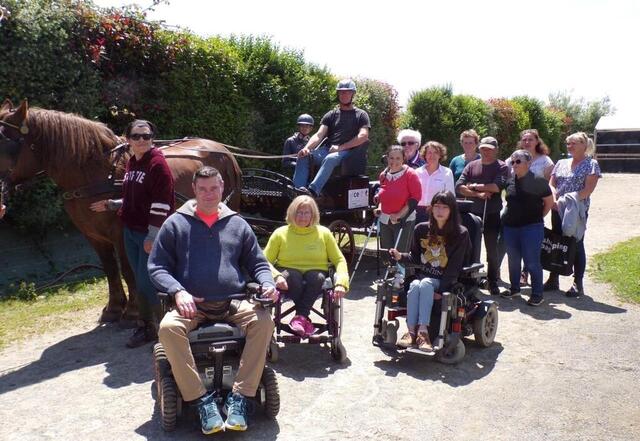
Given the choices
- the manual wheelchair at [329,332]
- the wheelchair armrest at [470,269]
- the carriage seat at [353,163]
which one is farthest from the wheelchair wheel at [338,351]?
the carriage seat at [353,163]

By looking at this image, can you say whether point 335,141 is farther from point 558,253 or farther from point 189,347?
point 189,347

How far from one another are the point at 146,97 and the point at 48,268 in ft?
9.35

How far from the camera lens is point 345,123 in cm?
759

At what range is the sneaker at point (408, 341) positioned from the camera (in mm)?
4879

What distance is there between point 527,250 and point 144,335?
4.36 m

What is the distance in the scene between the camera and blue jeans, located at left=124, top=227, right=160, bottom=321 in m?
5.10

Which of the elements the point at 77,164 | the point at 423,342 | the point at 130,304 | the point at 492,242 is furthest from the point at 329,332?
the point at 492,242

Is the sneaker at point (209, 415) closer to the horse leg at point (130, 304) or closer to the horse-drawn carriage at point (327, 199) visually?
the horse leg at point (130, 304)

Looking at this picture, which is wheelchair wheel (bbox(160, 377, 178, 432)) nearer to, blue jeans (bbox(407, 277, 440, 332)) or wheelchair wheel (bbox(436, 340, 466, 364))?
blue jeans (bbox(407, 277, 440, 332))

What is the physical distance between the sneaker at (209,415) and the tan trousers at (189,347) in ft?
0.17

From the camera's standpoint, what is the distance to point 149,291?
510cm

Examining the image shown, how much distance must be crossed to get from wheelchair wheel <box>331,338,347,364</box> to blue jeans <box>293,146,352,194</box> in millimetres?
2857

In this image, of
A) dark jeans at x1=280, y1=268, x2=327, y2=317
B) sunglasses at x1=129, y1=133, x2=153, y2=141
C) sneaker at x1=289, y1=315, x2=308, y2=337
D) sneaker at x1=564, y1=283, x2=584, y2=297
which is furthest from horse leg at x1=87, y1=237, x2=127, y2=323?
sneaker at x1=564, y1=283, x2=584, y2=297

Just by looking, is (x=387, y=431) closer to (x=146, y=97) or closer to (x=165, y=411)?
(x=165, y=411)
